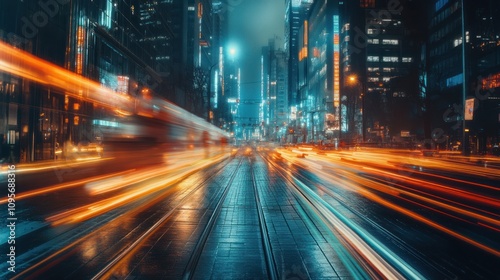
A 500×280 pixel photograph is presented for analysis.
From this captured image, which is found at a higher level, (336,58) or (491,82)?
(336,58)

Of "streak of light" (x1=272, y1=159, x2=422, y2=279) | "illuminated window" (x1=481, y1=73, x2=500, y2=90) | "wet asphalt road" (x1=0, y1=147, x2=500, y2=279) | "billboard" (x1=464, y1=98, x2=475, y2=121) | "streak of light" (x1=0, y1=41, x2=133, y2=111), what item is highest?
"illuminated window" (x1=481, y1=73, x2=500, y2=90)

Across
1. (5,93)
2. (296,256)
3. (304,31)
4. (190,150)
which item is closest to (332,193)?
(296,256)

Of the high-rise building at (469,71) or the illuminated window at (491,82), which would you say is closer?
the illuminated window at (491,82)

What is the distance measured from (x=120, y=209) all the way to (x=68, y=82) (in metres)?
15.8

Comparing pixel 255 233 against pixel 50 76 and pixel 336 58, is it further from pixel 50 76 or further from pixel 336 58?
pixel 336 58

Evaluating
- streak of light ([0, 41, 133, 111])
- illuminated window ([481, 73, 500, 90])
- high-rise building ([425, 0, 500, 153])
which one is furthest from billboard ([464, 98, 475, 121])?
illuminated window ([481, 73, 500, 90])

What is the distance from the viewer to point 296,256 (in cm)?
712

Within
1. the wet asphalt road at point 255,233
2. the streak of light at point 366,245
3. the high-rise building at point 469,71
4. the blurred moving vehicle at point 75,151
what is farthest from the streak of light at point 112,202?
the high-rise building at point 469,71

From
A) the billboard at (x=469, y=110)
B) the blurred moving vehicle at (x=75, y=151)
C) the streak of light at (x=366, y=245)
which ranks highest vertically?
the billboard at (x=469, y=110)

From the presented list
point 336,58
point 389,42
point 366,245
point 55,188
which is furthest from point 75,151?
point 389,42

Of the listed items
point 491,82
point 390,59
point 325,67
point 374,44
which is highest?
point 374,44

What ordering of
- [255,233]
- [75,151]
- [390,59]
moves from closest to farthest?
[255,233]
[75,151]
[390,59]

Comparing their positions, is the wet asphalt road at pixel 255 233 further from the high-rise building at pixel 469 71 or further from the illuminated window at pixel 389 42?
the illuminated window at pixel 389 42

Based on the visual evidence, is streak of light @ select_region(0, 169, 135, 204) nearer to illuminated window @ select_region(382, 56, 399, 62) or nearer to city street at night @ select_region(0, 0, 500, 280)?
city street at night @ select_region(0, 0, 500, 280)
